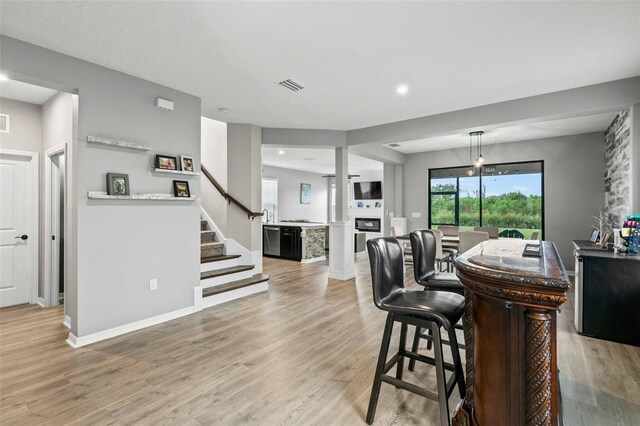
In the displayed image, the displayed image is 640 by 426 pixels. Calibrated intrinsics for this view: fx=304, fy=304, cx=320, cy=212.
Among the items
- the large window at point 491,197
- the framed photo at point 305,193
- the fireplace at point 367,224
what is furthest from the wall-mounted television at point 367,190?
the large window at point 491,197

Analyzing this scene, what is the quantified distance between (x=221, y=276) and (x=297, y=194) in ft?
22.1

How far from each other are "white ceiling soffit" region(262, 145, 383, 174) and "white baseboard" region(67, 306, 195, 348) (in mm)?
3939

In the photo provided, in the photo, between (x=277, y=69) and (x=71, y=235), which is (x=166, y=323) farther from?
(x=277, y=69)

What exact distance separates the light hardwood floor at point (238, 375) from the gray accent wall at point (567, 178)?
310cm

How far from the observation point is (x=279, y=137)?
5.35 meters

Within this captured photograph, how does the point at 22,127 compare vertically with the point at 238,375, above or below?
above

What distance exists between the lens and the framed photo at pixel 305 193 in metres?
11.1

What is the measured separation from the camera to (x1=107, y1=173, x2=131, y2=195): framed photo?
308cm

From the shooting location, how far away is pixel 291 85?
346 centimetres

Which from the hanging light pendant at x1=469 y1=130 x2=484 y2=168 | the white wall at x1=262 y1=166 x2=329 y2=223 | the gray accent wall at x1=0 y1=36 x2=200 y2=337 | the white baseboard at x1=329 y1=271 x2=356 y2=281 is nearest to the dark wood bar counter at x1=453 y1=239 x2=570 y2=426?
the gray accent wall at x1=0 y1=36 x2=200 y2=337

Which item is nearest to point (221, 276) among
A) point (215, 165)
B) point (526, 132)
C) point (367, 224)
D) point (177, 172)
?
point (177, 172)

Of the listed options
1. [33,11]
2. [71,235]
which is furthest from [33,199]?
[33,11]

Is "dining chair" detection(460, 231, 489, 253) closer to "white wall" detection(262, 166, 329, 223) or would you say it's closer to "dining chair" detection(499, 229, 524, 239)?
"dining chair" detection(499, 229, 524, 239)

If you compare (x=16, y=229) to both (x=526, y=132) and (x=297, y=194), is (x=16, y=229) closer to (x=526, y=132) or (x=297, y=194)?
(x=297, y=194)
